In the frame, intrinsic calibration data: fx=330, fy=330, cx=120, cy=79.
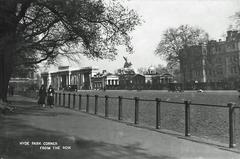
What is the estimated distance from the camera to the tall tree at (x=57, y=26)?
13.5 m

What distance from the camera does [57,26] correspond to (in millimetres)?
20781

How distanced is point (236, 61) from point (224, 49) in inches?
1037

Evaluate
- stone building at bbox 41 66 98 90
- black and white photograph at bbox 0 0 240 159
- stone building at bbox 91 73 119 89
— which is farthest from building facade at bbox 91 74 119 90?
black and white photograph at bbox 0 0 240 159

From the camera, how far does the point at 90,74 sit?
449ft

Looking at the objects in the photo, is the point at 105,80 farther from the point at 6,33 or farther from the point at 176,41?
the point at 6,33

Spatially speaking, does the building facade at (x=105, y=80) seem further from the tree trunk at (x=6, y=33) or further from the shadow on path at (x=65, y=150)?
the shadow on path at (x=65, y=150)

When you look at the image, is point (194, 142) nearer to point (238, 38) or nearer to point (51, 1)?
point (51, 1)

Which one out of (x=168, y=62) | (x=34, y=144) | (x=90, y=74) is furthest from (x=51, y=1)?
(x=90, y=74)

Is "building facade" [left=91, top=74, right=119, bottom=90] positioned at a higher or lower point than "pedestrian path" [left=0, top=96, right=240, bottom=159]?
higher

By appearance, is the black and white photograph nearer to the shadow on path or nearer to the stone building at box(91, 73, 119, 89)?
the shadow on path

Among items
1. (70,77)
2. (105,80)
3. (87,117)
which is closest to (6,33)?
(87,117)

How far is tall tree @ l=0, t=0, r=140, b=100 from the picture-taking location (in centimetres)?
1348

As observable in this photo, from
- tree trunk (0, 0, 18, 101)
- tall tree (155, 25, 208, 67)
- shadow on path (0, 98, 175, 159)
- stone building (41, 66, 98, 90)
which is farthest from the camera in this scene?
stone building (41, 66, 98, 90)

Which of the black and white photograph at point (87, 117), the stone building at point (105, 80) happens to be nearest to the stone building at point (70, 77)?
the stone building at point (105, 80)
